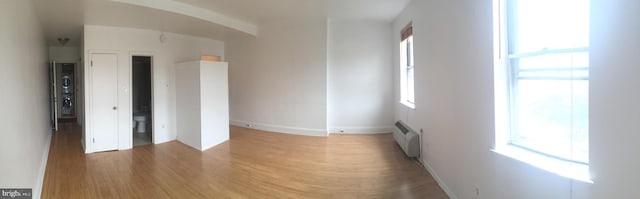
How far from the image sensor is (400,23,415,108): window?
547cm

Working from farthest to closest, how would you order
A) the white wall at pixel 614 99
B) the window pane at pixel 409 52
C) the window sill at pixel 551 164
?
the window pane at pixel 409 52 → the window sill at pixel 551 164 → the white wall at pixel 614 99

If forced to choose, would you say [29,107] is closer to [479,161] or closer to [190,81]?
[190,81]

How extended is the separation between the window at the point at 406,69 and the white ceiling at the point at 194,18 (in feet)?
1.94

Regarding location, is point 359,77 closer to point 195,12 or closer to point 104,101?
point 195,12

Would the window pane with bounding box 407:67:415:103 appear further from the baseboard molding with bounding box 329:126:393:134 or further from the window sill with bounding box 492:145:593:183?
the window sill with bounding box 492:145:593:183

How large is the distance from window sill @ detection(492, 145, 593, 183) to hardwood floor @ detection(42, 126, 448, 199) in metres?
1.20

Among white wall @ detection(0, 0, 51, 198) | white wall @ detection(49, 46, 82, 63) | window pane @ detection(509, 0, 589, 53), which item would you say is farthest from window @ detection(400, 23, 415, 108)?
white wall @ detection(49, 46, 82, 63)

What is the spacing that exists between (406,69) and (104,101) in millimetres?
5559

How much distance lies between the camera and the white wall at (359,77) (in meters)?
6.77

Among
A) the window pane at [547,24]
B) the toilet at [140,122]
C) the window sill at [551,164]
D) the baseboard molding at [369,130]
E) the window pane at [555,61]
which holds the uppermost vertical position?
the window pane at [547,24]

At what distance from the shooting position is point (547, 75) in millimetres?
1888

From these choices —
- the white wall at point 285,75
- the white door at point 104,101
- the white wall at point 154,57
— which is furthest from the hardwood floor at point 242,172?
the white wall at point 285,75

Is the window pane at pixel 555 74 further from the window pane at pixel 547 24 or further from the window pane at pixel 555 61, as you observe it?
the window pane at pixel 547 24

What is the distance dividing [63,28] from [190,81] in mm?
2496
